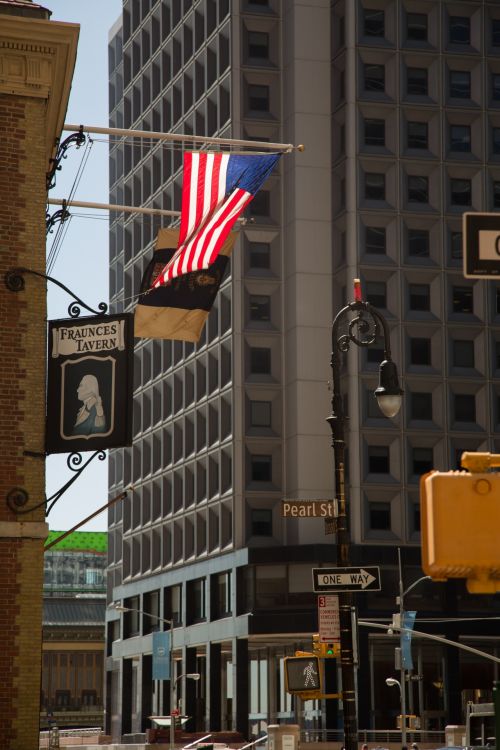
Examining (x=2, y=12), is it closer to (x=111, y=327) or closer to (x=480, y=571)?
(x=111, y=327)

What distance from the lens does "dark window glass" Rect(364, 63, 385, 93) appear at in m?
80.1

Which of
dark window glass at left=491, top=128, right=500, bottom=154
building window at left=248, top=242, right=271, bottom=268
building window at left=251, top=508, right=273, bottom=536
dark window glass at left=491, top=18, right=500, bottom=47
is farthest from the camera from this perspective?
dark window glass at left=491, top=18, right=500, bottom=47

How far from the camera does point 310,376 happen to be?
255 ft

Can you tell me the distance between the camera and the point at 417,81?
81188 millimetres

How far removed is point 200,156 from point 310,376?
54.9 m

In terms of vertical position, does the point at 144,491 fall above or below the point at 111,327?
above

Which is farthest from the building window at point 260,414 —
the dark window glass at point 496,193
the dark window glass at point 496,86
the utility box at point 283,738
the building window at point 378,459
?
the utility box at point 283,738

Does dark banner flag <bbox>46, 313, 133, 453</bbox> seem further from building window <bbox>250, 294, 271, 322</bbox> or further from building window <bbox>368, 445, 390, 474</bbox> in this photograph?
building window <bbox>250, 294, 271, 322</bbox>

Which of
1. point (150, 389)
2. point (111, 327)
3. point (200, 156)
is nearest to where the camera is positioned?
point (111, 327)

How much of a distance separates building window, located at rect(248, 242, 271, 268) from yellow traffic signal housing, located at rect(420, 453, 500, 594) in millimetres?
75574

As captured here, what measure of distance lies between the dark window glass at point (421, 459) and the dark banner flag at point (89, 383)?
5814cm

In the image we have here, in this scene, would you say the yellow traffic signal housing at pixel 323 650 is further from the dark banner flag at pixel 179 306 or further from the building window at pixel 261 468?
the building window at pixel 261 468

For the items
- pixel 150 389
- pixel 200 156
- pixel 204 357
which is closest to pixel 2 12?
pixel 200 156

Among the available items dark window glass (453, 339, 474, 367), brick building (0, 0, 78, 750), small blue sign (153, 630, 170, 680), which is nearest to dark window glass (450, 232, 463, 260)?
dark window glass (453, 339, 474, 367)
